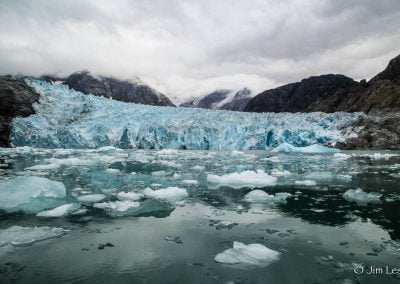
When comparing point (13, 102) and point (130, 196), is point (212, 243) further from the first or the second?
point (13, 102)

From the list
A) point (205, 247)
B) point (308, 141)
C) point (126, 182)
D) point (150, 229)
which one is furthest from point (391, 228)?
point (308, 141)

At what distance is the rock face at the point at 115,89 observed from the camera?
179375 mm

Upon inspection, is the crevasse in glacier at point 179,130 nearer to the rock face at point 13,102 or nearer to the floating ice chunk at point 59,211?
the rock face at point 13,102

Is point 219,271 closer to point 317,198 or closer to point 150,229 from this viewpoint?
point 150,229

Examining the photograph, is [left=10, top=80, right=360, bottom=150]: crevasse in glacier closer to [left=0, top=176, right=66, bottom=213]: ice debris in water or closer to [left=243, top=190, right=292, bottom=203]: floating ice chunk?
[left=243, top=190, right=292, bottom=203]: floating ice chunk

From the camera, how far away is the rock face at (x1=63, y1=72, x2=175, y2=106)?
179 meters

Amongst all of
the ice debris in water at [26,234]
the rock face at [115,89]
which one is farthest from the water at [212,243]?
the rock face at [115,89]

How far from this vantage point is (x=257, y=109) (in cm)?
14312

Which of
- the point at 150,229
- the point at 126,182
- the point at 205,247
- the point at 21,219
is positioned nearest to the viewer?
the point at 205,247

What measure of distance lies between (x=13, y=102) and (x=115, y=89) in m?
140

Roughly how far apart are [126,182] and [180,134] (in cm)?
2654

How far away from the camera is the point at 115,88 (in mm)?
185250

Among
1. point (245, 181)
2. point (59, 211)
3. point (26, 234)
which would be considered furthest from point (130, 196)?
point (245, 181)

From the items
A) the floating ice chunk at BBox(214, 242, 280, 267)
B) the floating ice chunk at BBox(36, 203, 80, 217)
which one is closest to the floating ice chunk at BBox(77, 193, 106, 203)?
the floating ice chunk at BBox(36, 203, 80, 217)
